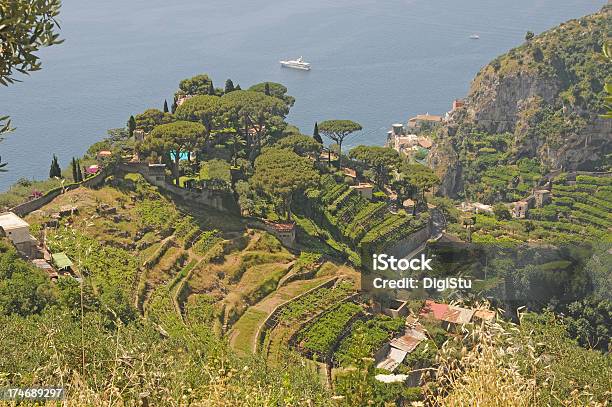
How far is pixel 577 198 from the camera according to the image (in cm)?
5909

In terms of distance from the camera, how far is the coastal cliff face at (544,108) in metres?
68.2

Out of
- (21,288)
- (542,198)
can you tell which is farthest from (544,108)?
(21,288)

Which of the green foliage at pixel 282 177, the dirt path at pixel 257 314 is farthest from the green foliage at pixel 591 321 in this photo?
the green foliage at pixel 282 177

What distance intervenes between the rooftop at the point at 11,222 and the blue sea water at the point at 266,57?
31412 mm

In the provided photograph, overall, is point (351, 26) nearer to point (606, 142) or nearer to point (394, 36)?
point (394, 36)

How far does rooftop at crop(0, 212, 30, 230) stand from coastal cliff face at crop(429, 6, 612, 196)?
5171 cm

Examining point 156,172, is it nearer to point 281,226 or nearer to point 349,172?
point 281,226

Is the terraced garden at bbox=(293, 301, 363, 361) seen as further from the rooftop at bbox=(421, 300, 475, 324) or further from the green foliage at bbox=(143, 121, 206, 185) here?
the green foliage at bbox=(143, 121, 206, 185)

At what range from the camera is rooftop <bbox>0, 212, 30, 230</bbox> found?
2523 centimetres

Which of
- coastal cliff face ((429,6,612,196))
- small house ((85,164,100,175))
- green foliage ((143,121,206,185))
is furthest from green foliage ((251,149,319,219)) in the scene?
coastal cliff face ((429,6,612,196))

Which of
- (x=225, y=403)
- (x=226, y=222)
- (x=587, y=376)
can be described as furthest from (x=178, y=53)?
(x=225, y=403)

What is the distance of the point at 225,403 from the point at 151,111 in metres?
32.6

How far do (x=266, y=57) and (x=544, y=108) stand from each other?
1799 inches

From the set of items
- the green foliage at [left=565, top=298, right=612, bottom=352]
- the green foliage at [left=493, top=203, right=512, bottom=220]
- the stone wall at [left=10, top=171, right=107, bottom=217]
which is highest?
the stone wall at [left=10, top=171, right=107, bottom=217]
